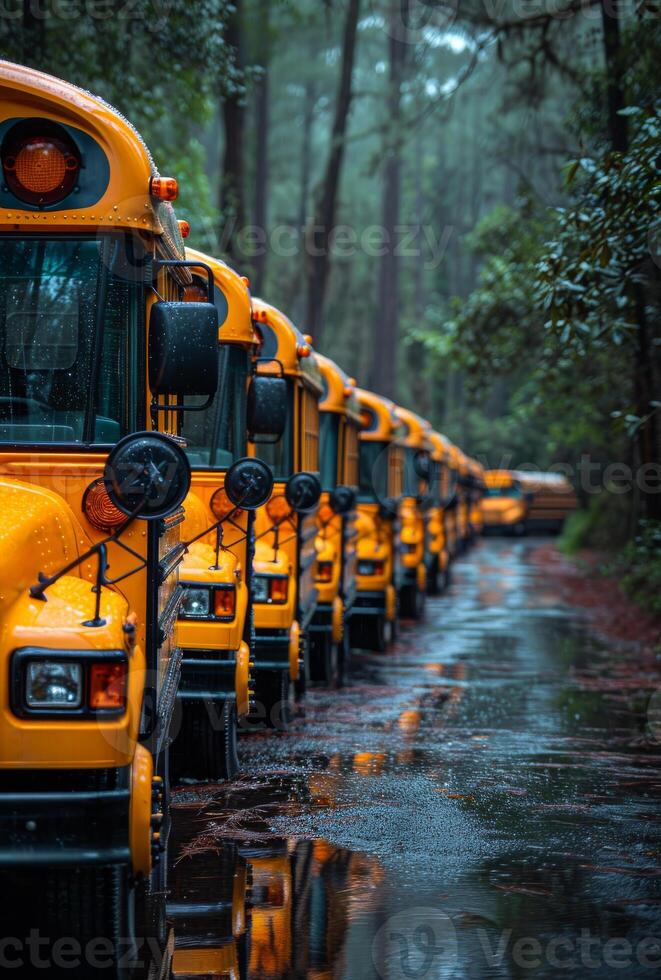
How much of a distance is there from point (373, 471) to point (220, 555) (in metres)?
8.51

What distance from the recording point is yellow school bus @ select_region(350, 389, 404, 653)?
16.0 m

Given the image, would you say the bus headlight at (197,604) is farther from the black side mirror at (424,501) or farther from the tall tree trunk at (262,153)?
the tall tree trunk at (262,153)

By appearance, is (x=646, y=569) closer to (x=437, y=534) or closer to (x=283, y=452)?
(x=437, y=534)

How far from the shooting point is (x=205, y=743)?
26.1 ft

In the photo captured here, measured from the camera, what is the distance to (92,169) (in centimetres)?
509

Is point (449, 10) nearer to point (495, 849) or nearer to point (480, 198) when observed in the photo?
point (495, 849)

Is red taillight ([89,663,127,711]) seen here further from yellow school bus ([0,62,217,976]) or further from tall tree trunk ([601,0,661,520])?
tall tree trunk ([601,0,661,520])

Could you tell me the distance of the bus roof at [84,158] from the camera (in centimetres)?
497

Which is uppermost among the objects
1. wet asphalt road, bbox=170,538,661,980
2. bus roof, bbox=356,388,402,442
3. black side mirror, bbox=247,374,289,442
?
bus roof, bbox=356,388,402,442

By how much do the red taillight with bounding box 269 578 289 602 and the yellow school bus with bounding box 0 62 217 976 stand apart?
393cm

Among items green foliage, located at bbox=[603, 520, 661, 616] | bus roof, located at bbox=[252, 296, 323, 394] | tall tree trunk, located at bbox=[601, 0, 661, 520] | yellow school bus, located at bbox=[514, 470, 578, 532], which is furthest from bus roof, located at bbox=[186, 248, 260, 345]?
yellow school bus, located at bbox=[514, 470, 578, 532]

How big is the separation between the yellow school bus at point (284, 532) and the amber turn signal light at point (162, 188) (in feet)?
12.0

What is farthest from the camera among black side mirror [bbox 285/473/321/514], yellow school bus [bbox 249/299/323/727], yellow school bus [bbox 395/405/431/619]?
yellow school bus [bbox 395/405/431/619]

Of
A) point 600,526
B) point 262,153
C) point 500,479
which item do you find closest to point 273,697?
point 262,153
